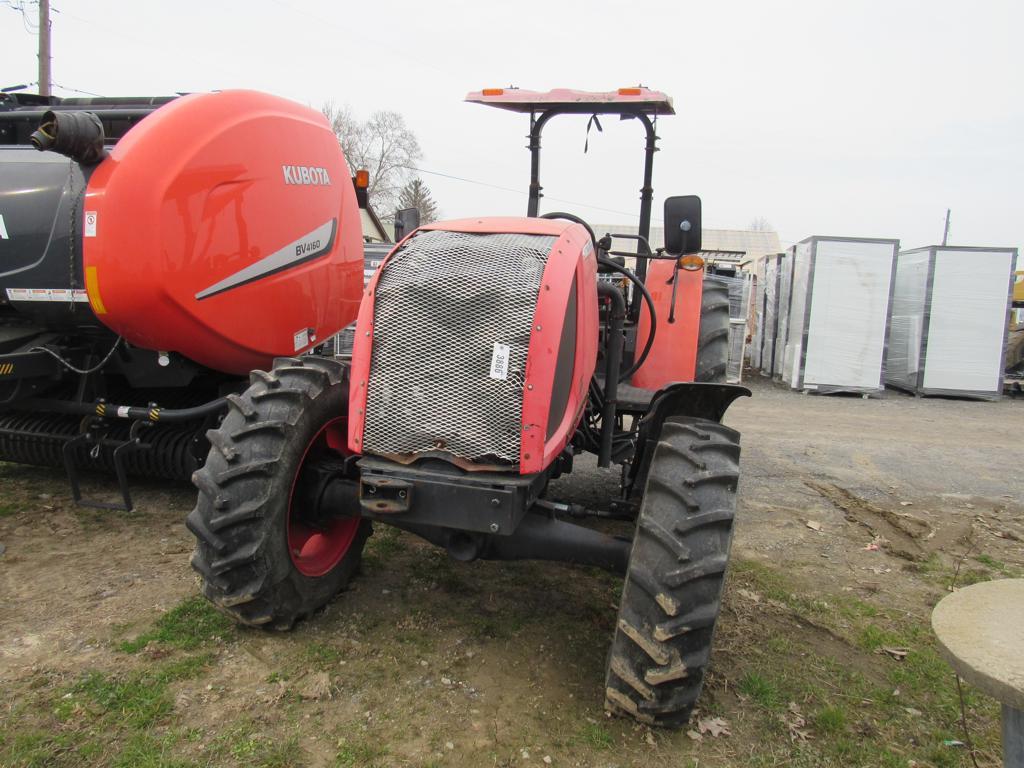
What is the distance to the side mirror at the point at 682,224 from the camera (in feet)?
13.3

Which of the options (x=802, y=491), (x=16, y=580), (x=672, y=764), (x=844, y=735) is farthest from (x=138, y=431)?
(x=802, y=491)

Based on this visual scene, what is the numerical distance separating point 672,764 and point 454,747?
76cm

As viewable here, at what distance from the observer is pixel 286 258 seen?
456 cm

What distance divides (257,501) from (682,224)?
8.47ft

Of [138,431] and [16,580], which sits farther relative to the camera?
[138,431]

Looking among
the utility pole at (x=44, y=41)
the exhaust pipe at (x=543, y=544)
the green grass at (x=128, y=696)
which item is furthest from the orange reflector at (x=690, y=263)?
the utility pole at (x=44, y=41)

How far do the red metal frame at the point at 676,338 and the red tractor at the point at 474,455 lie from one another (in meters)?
0.83

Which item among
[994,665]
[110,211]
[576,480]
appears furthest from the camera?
[576,480]

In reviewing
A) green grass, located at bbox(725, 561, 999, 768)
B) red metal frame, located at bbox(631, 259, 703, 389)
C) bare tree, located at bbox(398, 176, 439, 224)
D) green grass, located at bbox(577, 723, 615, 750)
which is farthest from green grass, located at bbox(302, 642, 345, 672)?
bare tree, located at bbox(398, 176, 439, 224)

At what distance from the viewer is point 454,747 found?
2.63 m

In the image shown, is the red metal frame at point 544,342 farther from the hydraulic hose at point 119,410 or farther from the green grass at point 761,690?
the hydraulic hose at point 119,410

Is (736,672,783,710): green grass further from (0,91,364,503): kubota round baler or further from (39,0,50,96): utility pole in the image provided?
(39,0,50,96): utility pole

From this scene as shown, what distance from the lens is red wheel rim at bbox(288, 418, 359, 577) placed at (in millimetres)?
3477

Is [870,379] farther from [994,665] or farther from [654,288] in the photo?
[994,665]
